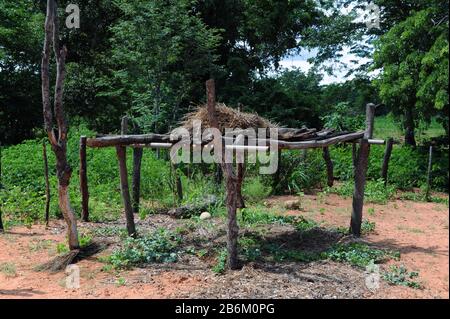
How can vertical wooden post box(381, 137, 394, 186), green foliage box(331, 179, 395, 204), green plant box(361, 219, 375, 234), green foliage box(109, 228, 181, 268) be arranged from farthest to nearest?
1. vertical wooden post box(381, 137, 394, 186)
2. green foliage box(331, 179, 395, 204)
3. green plant box(361, 219, 375, 234)
4. green foliage box(109, 228, 181, 268)

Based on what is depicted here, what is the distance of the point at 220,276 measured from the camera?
590 cm

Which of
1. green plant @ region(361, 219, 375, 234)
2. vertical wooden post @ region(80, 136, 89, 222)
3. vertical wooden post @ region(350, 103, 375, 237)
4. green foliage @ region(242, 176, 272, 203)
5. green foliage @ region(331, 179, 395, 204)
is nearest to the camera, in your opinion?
vertical wooden post @ region(350, 103, 375, 237)

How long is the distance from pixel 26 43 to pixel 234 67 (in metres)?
7.44

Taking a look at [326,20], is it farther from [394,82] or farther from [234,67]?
[394,82]

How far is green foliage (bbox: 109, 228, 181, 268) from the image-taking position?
6.52 metres

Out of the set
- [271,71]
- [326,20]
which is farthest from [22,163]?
[271,71]

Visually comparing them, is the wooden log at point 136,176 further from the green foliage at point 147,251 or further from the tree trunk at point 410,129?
the tree trunk at point 410,129

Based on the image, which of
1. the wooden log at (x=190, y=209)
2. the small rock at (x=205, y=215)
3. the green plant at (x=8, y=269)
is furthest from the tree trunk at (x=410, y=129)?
the green plant at (x=8, y=269)

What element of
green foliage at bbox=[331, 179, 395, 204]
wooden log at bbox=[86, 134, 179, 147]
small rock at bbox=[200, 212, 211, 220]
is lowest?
small rock at bbox=[200, 212, 211, 220]

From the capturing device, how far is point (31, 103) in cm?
1853

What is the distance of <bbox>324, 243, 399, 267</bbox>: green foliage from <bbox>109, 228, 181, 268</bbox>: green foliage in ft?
6.77

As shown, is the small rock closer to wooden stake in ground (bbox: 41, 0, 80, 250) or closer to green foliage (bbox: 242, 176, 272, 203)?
green foliage (bbox: 242, 176, 272, 203)

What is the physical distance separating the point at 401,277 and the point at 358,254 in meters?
0.83

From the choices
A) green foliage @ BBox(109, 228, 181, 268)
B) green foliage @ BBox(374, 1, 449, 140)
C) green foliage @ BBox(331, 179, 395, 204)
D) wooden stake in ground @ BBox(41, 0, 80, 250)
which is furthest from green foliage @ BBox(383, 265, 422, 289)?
green foliage @ BBox(374, 1, 449, 140)
